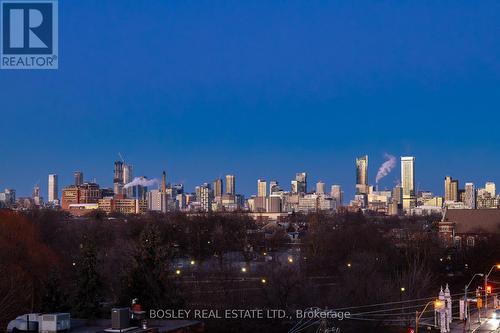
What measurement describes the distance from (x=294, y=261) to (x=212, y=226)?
40652 millimetres

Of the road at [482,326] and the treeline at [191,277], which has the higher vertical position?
the treeline at [191,277]

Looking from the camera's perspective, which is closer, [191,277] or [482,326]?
[482,326]

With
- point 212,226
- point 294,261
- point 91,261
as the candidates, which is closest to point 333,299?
point 91,261

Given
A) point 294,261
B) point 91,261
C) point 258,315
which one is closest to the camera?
point 91,261

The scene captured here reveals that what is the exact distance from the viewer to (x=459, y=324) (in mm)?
47031

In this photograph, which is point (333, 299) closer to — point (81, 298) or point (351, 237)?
point (81, 298)

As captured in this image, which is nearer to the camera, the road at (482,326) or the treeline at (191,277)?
the treeline at (191,277)

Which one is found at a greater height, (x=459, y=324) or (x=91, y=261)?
(x=91, y=261)

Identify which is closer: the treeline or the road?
the treeline

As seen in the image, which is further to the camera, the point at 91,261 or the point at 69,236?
the point at 69,236

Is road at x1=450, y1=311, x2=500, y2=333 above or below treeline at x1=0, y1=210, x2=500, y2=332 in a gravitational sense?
below

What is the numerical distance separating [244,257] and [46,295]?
157 ft

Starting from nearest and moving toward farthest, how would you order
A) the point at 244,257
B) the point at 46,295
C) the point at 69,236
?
the point at 46,295 → the point at 244,257 → the point at 69,236

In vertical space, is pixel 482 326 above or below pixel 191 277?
below
